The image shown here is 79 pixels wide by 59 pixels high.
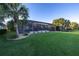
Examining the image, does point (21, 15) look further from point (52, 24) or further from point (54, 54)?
point (54, 54)

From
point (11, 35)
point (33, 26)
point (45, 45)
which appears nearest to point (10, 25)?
point (11, 35)

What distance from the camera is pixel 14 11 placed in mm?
2971

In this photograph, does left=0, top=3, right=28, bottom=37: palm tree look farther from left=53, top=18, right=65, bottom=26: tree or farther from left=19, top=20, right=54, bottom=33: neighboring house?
left=53, top=18, right=65, bottom=26: tree

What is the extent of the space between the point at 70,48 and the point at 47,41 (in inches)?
10.8

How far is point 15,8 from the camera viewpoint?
9.75 feet

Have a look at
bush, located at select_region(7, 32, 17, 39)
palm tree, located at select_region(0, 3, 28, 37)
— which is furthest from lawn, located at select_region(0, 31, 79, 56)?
palm tree, located at select_region(0, 3, 28, 37)

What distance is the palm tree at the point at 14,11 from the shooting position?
2.96 metres

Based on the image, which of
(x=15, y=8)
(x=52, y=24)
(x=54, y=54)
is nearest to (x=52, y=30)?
(x=52, y=24)

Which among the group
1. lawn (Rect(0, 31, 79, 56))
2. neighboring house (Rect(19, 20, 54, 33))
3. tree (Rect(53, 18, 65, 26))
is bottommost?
lawn (Rect(0, 31, 79, 56))

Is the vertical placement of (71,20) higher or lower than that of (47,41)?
higher

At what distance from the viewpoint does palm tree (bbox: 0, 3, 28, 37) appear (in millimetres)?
2955

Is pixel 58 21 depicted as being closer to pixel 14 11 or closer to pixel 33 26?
pixel 33 26

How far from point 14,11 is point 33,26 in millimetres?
280

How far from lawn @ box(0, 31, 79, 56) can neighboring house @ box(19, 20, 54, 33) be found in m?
0.08
